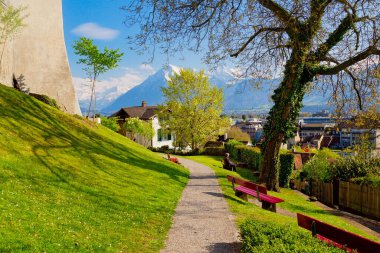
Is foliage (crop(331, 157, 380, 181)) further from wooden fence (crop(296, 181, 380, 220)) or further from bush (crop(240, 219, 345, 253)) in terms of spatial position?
A: bush (crop(240, 219, 345, 253))

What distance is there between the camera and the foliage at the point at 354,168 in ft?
79.6

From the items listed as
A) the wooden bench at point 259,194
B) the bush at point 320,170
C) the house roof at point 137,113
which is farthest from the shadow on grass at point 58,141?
the house roof at point 137,113

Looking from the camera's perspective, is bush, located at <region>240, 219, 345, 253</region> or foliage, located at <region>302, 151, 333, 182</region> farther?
foliage, located at <region>302, 151, 333, 182</region>

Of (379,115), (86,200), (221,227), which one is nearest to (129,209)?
(86,200)

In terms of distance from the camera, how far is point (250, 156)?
39.1m

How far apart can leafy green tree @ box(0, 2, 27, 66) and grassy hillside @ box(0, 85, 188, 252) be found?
19.9 ft

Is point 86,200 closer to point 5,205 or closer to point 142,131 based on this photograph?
point 5,205

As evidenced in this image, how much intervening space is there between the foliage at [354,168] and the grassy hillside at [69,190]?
40.3 ft

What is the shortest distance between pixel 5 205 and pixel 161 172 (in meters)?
13.0

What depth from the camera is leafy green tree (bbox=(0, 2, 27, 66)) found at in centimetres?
2528

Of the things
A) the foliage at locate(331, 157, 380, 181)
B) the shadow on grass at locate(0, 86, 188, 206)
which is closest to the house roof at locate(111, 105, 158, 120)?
the shadow on grass at locate(0, 86, 188, 206)

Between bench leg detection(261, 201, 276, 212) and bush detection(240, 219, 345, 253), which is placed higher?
bush detection(240, 219, 345, 253)

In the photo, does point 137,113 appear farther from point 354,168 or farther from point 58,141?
point 58,141

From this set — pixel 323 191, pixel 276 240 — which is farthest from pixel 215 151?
pixel 276 240
